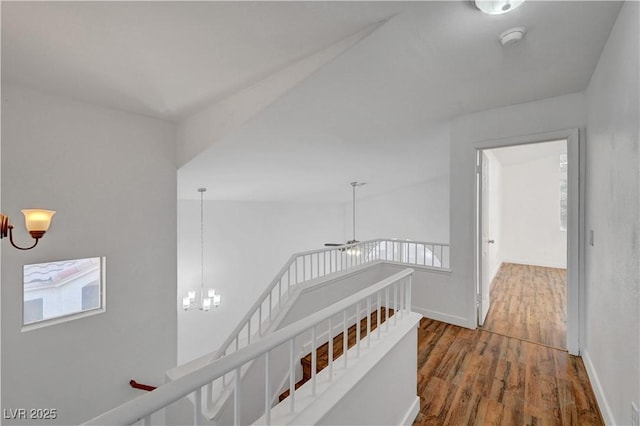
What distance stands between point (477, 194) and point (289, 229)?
4.98m

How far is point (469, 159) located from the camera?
327 centimetres

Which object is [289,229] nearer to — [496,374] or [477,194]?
[477,194]

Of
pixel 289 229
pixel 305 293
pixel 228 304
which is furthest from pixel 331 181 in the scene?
pixel 228 304

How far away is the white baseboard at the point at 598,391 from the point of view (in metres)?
1.74

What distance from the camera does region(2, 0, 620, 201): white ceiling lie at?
68.1 inches

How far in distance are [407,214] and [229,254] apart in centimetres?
466

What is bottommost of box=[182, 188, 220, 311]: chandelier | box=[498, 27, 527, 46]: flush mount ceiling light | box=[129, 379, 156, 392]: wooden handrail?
box=[129, 379, 156, 392]: wooden handrail

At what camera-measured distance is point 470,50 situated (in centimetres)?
208

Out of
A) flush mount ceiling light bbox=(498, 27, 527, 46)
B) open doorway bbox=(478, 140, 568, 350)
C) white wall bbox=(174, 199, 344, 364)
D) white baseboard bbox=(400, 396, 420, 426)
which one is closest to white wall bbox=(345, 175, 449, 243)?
open doorway bbox=(478, 140, 568, 350)

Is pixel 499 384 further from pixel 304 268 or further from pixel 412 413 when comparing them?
pixel 304 268

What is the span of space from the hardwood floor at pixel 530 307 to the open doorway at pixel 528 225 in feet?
0.05

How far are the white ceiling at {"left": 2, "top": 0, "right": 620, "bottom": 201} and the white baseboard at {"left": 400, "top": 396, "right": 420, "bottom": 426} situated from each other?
8.51 ft

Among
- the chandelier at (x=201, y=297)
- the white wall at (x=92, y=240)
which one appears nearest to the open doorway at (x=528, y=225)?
the chandelier at (x=201, y=297)

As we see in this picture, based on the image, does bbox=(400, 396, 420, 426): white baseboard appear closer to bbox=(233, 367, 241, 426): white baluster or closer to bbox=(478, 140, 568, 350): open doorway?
bbox=(233, 367, 241, 426): white baluster
